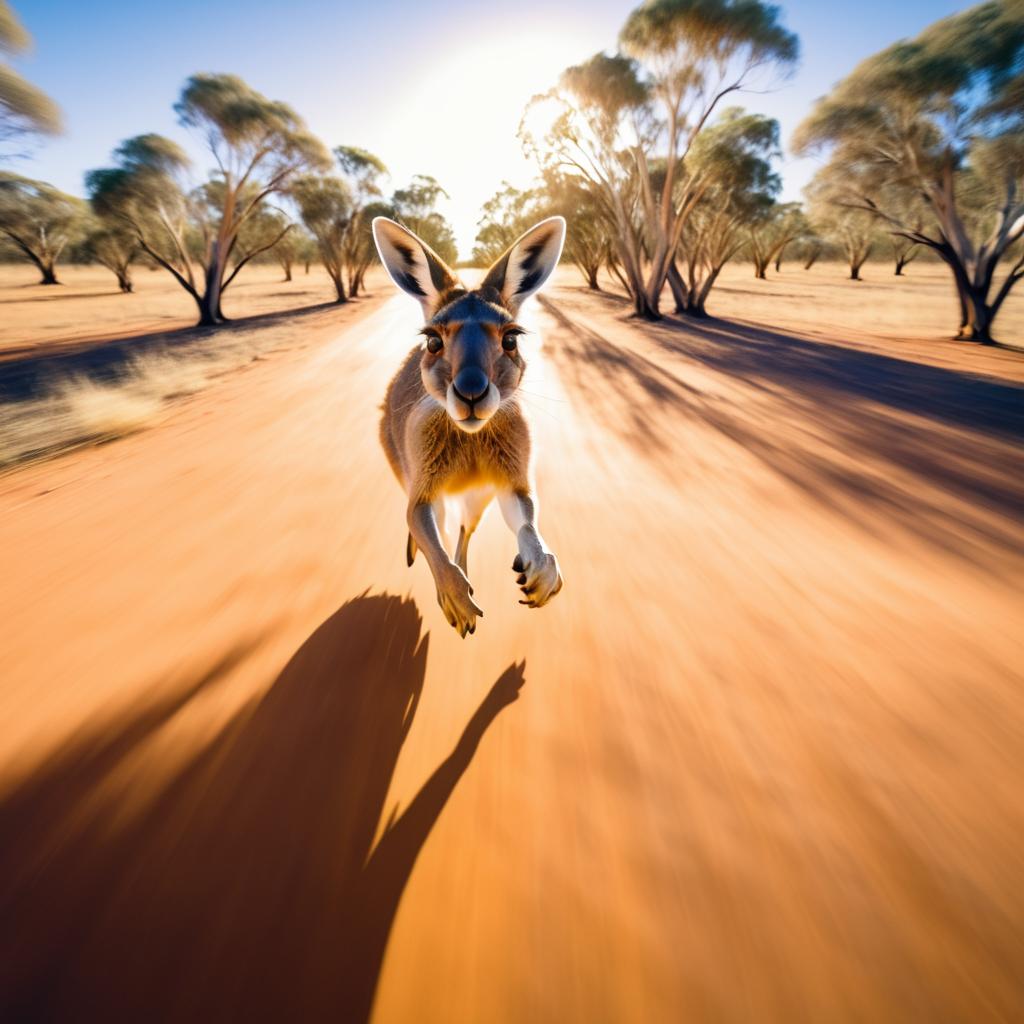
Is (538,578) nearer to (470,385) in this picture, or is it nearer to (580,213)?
(470,385)

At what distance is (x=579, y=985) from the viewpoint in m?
1.34

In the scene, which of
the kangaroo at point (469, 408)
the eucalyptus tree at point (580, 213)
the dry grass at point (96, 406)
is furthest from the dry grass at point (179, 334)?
the eucalyptus tree at point (580, 213)

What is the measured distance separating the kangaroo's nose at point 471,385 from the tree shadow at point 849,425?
11.3ft

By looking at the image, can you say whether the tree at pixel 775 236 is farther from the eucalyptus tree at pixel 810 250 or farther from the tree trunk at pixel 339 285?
the tree trunk at pixel 339 285

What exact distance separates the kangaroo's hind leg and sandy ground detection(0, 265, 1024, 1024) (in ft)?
1.05

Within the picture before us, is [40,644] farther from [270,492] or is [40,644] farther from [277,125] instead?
[277,125]

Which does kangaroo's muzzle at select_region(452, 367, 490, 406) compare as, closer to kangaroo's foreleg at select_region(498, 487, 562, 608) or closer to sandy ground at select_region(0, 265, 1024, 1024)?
kangaroo's foreleg at select_region(498, 487, 562, 608)

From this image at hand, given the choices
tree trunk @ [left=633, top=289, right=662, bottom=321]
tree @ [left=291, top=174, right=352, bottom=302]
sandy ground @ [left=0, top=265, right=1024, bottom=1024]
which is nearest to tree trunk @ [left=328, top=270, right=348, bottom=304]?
tree @ [left=291, top=174, right=352, bottom=302]

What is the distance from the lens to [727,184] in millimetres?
19625

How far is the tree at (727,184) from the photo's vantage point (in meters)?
18.4

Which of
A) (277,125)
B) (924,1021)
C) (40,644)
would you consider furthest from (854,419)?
(277,125)

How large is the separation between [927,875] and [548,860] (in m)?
1.29

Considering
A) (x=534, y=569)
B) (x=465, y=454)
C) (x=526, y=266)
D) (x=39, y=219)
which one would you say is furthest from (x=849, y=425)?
(x=39, y=219)

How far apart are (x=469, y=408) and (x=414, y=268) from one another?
131 cm
